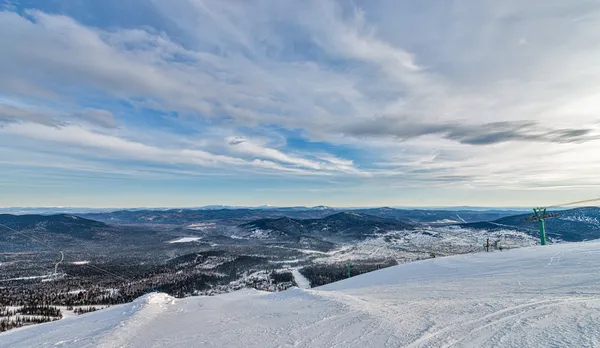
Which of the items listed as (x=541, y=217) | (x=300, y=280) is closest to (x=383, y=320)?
(x=541, y=217)


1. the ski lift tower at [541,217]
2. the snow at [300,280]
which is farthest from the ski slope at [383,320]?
the snow at [300,280]

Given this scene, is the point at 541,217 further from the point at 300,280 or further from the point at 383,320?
the point at 300,280

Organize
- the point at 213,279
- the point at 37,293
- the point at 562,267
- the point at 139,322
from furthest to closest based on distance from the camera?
the point at 213,279 < the point at 37,293 < the point at 562,267 < the point at 139,322

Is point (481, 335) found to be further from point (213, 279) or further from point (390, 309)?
point (213, 279)

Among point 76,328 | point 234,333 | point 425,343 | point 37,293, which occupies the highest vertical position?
point 425,343

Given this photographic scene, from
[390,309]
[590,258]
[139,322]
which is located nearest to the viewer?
[390,309]

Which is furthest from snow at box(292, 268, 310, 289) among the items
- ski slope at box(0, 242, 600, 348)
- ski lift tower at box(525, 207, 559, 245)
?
ski slope at box(0, 242, 600, 348)

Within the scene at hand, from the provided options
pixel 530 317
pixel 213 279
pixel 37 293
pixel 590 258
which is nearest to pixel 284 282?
pixel 213 279

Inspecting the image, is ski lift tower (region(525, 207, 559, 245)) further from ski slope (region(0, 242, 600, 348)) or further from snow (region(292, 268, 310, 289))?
snow (region(292, 268, 310, 289))
